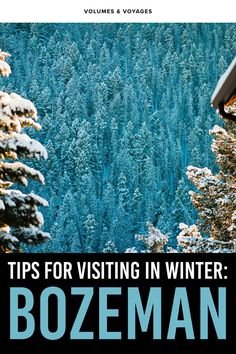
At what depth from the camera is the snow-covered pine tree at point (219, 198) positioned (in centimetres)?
1423

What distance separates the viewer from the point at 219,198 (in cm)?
1408

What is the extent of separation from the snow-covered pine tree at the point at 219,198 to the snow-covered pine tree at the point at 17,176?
597 cm

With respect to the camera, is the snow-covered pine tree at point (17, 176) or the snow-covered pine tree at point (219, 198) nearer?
the snow-covered pine tree at point (17, 176)

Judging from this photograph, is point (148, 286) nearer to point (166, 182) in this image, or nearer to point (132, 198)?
point (132, 198)

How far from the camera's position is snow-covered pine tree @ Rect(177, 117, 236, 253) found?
14234 mm

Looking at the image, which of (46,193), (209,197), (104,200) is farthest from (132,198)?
(209,197)

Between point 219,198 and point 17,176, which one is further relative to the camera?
point 219,198

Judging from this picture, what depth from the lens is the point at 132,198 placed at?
186m

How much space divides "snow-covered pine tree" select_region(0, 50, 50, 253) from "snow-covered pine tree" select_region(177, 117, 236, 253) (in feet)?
19.6

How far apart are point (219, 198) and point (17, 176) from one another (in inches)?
247

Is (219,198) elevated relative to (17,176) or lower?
elevated

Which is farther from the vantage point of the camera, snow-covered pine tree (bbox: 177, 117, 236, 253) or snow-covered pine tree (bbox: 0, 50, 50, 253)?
snow-covered pine tree (bbox: 177, 117, 236, 253)

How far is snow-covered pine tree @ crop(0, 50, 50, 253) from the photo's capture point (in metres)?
8.29
